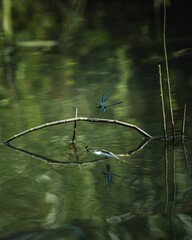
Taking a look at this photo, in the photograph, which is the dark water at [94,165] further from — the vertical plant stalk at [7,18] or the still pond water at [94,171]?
the vertical plant stalk at [7,18]

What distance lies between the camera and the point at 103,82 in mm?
5406

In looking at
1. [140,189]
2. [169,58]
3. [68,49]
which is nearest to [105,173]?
[140,189]

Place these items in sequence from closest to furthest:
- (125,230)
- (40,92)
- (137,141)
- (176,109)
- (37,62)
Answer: (125,230), (137,141), (176,109), (40,92), (37,62)

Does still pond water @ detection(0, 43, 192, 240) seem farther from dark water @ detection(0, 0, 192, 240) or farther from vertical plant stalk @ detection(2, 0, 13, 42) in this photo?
vertical plant stalk @ detection(2, 0, 13, 42)

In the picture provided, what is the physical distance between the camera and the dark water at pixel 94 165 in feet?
7.39

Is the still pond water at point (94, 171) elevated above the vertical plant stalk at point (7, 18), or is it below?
below

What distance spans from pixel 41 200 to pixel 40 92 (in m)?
2.69

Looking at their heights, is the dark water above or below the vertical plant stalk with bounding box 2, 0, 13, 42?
below

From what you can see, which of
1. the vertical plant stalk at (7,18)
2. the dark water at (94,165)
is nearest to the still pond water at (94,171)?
the dark water at (94,165)

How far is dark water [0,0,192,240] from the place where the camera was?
2252 millimetres

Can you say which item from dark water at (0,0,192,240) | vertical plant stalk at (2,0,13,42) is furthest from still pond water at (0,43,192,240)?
vertical plant stalk at (2,0,13,42)

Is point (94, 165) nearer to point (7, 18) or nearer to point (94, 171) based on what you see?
point (94, 171)

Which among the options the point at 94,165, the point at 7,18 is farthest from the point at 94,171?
the point at 7,18

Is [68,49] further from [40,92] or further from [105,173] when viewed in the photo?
[105,173]
